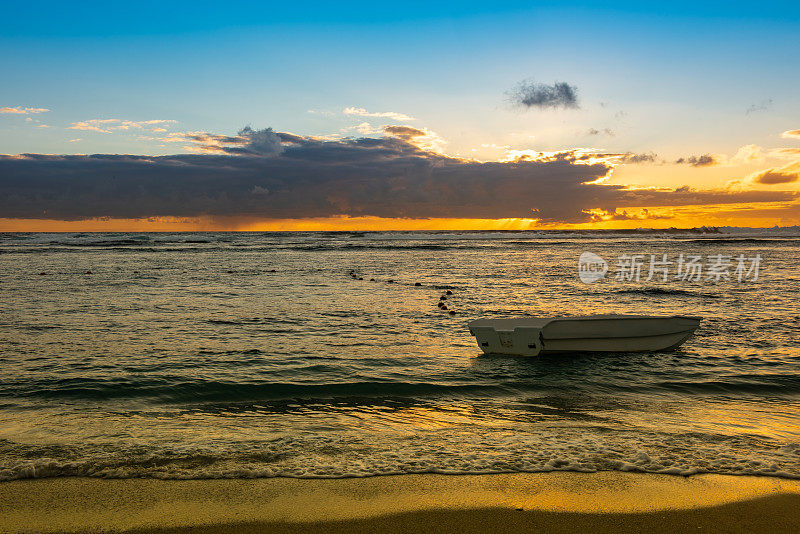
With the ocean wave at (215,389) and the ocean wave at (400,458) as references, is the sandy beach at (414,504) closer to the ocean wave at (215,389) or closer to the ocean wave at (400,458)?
the ocean wave at (400,458)

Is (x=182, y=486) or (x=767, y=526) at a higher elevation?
(x=767, y=526)

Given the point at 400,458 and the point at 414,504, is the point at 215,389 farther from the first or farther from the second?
the point at 414,504

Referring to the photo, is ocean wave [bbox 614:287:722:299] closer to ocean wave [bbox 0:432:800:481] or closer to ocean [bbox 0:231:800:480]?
ocean [bbox 0:231:800:480]

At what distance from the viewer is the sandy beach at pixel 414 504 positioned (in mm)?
4953

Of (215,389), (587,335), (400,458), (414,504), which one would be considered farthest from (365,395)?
(587,335)

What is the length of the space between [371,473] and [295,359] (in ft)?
23.4

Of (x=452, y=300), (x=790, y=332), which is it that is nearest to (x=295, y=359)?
(x=452, y=300)

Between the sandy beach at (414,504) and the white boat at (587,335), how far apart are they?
7347 millimetres

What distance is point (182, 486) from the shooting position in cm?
584

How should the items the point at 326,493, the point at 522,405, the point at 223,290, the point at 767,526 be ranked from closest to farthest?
1. the point at 767,526
2. the point at 326,493
3. the point at 522,405
4. the point at 223,290

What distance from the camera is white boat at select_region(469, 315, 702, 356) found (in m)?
13.4

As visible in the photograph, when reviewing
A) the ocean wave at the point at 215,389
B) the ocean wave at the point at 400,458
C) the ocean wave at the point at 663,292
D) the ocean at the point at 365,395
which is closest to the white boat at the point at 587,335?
the ocean at the point at 365,395

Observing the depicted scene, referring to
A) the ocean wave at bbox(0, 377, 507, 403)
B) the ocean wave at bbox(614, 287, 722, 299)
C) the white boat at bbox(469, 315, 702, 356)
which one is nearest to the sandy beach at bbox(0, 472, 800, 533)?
the ocean wave at bbox(0, 377, 507, 403)

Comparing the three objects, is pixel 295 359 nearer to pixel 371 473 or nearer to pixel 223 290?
pixel 371 473
